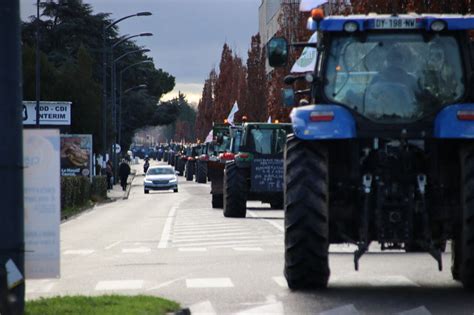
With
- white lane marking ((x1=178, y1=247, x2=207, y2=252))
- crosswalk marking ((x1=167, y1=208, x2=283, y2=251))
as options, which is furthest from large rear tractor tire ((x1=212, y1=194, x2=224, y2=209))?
white lane marking ((x1=178, y1=247, x2=207, y2=252))

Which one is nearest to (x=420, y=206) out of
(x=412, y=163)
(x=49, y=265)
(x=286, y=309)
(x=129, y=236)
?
(x=412, y=163)

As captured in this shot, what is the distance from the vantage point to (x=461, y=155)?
15367 mm

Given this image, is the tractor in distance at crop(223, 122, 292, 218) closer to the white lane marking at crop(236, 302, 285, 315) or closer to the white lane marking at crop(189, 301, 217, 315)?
the white lane marking at crop(189, 301, 217, 315)

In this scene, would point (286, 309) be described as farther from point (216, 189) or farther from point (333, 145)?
point (216, 189)

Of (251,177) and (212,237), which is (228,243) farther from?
(251,177)

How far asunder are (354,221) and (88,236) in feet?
55.4

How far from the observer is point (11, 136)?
37.1ft

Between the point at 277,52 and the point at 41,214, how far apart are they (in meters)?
4.22

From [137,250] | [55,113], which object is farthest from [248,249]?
[55,113]

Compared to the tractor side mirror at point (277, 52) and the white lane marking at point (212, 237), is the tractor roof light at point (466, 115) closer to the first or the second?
the tractor side mirror at point (277, 52)

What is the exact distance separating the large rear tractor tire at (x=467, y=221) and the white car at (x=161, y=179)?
60338 millimetres

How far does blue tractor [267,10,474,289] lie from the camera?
15.2 meters

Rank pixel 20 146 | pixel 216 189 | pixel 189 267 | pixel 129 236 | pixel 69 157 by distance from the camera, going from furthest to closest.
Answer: pixel 69 157 < pixel 216 189 < pixel 129 236 < pixel 189 267 < pixel 20 146

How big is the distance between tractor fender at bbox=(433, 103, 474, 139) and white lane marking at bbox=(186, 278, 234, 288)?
3.08m
